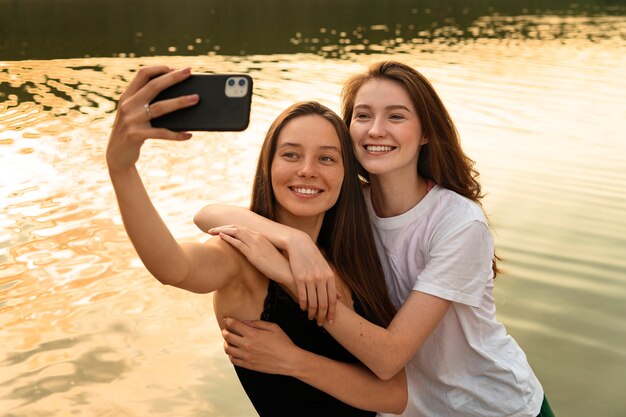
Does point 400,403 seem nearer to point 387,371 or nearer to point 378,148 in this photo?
point 387,371

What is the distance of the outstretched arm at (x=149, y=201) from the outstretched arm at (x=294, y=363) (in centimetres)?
22

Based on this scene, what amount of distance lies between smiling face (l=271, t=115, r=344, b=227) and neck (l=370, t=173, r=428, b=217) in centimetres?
29

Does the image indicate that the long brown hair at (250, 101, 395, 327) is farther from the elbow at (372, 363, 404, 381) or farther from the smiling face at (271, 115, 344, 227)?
the elbow at (372, 363, 404, 381)

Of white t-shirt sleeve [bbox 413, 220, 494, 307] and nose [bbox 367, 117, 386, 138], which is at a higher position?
nose [bbox 367, 117, 386, 138]

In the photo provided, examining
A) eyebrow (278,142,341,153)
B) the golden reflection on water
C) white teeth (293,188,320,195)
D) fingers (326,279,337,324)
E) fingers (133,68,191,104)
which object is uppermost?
fingers (133,68,191,104)

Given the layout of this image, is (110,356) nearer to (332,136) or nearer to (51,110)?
(332,136)

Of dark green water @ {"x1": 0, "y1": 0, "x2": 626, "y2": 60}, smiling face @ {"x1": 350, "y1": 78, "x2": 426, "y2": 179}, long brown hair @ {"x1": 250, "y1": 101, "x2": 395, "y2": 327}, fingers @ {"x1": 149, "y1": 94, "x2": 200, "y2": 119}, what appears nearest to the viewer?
fingers @ {"x1": 149, "y1": 94, "x2": 200, "y2": 119}

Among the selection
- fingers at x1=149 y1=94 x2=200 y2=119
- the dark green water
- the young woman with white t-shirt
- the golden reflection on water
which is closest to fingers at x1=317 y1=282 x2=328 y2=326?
the young woman with white t-shirt

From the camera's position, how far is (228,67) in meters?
15.6

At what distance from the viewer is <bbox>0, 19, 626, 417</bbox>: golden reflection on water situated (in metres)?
4.54

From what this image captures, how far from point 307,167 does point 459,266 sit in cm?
61

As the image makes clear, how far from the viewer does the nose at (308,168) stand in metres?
2.56

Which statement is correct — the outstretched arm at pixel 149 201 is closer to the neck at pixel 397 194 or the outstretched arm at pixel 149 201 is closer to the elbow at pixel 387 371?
the elbow at pixel 387 371

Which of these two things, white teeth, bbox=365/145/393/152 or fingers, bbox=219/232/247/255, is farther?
white teeth, bbox=365/145/393/152
